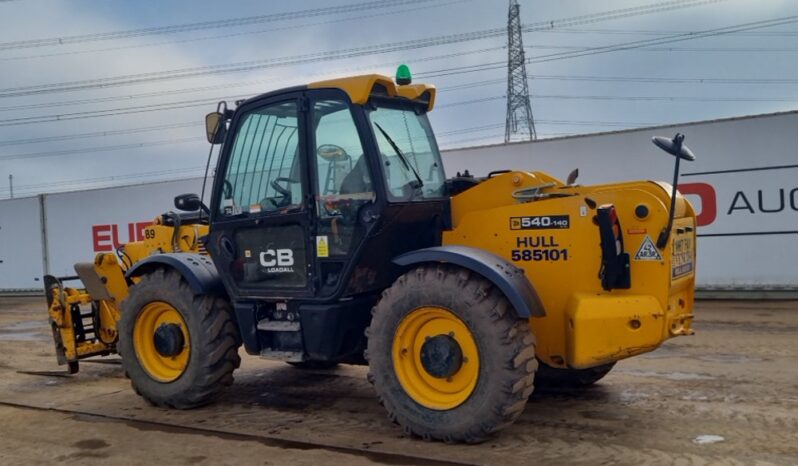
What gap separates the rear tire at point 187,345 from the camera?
554 centimetres

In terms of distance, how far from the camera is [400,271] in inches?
204

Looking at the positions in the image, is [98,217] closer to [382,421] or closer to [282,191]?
[282,191]

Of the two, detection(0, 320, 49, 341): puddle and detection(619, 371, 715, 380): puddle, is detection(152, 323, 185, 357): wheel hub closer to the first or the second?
detection(619, 371, 715, 380): puddle

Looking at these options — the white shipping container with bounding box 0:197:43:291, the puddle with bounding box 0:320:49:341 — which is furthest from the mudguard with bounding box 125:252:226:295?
the white shipping container with bounding box 0:197:43:291

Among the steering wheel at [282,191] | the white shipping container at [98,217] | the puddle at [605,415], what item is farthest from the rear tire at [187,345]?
the white shipping container at [98,217]

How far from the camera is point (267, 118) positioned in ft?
17.9

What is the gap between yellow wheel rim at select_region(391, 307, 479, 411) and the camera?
4445 millimetres

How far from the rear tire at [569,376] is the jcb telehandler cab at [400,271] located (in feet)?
0.11

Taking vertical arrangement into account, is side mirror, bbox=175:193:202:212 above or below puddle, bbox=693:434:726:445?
above

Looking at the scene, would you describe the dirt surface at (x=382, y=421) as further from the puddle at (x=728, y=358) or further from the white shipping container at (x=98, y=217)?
the white shipping container at (x=98, y=217)

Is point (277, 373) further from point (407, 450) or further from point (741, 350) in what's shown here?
point (741, 350)

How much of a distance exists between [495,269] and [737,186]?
29.3 feet

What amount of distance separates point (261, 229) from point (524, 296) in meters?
2.14

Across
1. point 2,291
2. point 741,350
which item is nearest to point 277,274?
point 741,350
